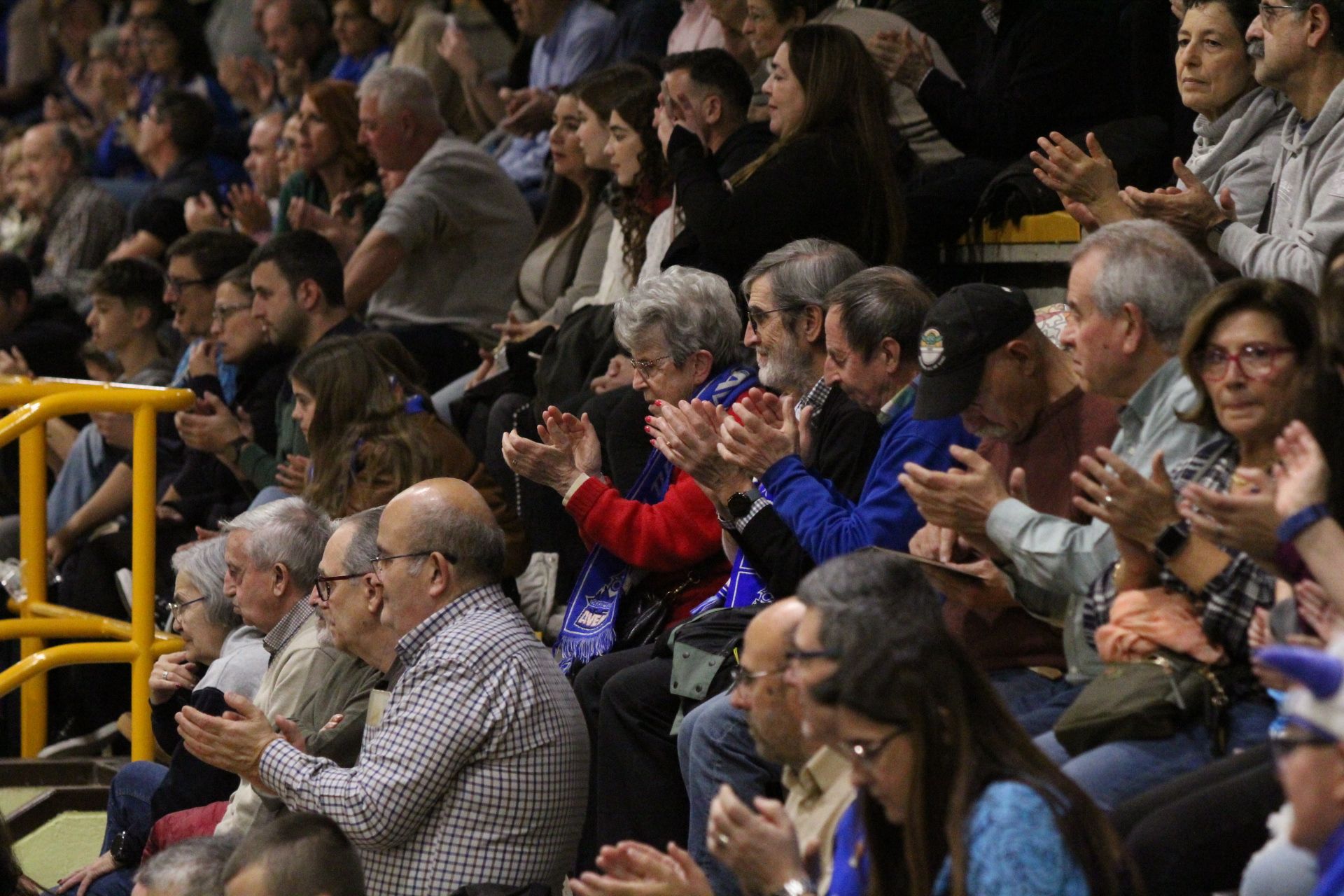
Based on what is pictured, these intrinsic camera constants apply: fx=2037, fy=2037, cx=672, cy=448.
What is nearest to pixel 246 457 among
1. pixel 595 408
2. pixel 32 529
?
pixel 32 529

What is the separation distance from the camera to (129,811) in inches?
189

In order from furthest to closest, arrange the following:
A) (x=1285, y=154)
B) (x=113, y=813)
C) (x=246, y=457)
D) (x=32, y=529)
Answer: (x=246, y=457) → (x=32, y=529) → (x=113, y=813) → (x=1285, y=154)

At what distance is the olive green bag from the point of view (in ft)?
10.5

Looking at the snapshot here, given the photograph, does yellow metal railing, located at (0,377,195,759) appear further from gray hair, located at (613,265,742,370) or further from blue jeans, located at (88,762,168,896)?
gray hair, located at (613,265,742,370)

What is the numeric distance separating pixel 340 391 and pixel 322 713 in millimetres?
1319

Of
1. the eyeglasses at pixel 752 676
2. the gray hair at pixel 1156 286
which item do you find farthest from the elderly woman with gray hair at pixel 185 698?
the gray hair at pixel 1156 286

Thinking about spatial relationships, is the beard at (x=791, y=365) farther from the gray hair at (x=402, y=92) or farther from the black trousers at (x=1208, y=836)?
the gray hair at (x=402, y=92)

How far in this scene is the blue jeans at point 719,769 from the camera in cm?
400

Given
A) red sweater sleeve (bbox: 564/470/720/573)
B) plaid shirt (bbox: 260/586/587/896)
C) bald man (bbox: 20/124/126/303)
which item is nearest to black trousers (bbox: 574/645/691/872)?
red sweater sleeve (bbox: 564/470/720/573)

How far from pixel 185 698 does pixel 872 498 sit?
6.77ft

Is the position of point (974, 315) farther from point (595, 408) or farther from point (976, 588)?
point (595, 408)

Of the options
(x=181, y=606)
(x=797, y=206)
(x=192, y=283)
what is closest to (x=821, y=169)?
(x=797, y=206)

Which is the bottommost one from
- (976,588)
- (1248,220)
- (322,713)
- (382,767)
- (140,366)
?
(140,366)

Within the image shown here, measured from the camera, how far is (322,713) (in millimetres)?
4539
